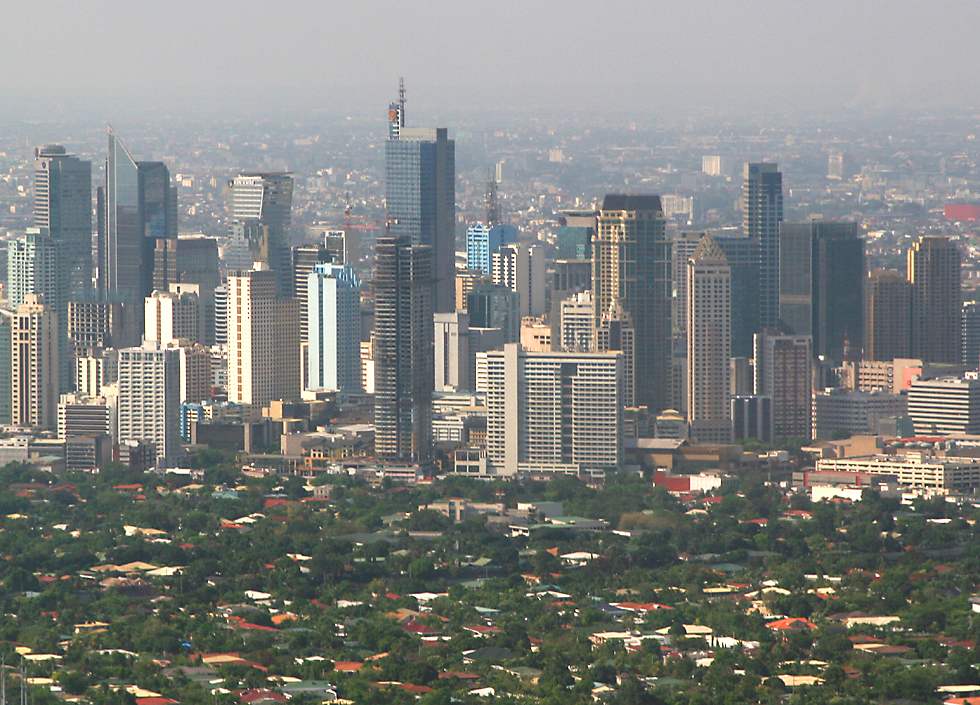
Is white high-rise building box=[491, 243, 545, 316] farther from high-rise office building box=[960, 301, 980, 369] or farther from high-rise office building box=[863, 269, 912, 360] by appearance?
high-rise office building box=[960, 301, 980, 369]

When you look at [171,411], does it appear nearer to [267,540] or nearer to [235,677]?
[267,540]

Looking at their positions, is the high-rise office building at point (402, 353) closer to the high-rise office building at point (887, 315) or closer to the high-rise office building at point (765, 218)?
the high-rise office building at point (765, 218)

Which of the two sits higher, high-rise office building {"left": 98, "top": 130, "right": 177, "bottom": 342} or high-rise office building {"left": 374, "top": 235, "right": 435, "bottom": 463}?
high-rise office building {"left": 98, "top": 130, "right": 177, "bottom": 342}

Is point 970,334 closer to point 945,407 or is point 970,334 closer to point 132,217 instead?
point 945,407

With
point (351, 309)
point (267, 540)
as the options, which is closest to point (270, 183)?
point (351, 309)

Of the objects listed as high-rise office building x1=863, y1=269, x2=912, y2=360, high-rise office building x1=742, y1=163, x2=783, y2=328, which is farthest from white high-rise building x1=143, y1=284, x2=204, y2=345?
high-rise office building x1=863, y1=269, x2=912, y2=360

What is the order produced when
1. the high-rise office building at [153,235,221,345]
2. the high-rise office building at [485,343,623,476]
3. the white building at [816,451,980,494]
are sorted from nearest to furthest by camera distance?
1. the white building at [816,451,980,494]
2. the high-rise office building at [485,343,623,476]
3. the high-rise office building at [153,235,221,345]
